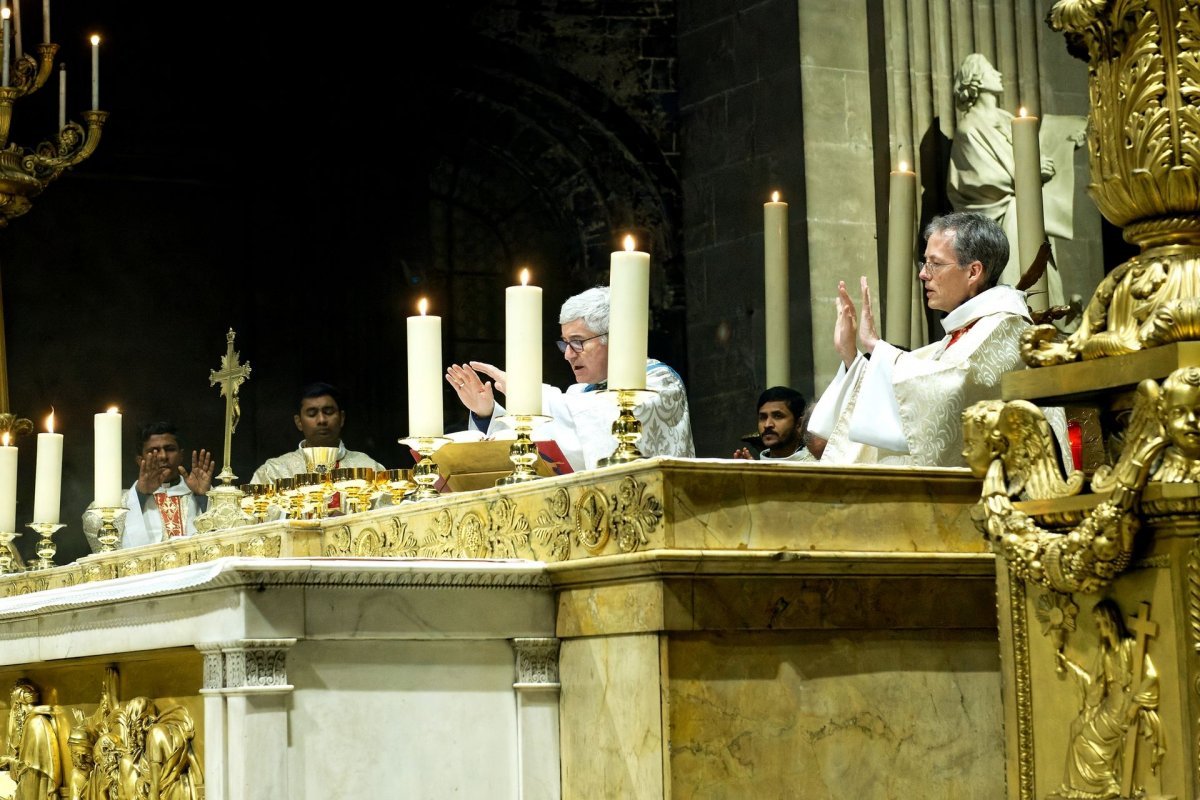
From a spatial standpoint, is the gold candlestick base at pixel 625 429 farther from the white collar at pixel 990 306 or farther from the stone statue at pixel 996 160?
the stone statue at pixel 996 160

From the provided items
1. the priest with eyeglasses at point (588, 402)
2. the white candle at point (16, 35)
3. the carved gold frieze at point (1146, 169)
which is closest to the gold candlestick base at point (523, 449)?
the priest with eyeglasses at point (588, 402)

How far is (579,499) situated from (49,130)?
8.49 m

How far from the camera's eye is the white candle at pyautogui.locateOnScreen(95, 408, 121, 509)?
5.98 metres

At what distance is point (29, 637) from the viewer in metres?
4.65

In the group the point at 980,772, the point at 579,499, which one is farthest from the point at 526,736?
the point at 980,772

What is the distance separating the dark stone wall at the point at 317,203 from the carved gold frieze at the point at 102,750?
6429mm

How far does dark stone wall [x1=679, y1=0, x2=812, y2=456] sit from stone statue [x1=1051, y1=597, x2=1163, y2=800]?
25.5 feet

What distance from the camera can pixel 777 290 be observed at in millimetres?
5570

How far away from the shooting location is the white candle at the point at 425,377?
4469 millimetres

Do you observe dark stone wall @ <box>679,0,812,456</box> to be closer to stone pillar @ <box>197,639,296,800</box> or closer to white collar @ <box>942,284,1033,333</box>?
white collar @ <box>942,284,1033,333</box>

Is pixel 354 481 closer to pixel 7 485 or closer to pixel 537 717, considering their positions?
pixel 537 717

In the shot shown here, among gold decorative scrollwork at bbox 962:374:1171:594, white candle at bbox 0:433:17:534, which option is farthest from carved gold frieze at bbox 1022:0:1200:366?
white candle at bbox 0:433:17:534

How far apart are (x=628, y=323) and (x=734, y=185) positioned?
7712mm

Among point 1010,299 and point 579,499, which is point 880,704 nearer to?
point 579,499
